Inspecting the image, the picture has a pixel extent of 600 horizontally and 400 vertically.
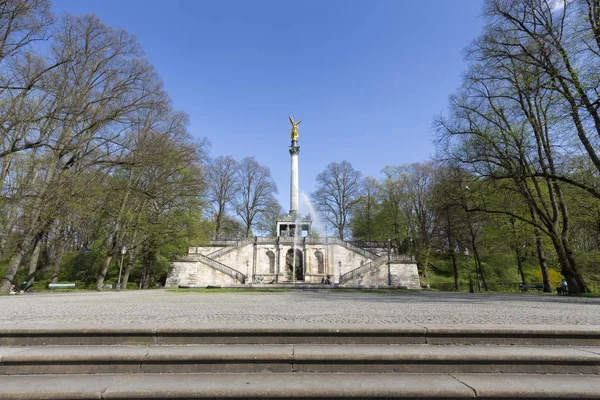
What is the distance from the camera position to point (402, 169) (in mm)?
43719

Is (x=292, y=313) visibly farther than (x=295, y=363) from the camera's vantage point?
Yes

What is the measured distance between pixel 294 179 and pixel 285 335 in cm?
3833

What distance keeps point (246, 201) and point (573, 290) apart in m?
40.0

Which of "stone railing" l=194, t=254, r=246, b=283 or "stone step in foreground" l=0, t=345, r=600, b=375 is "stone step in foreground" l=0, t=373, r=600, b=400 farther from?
"stone railing" l=194, t=254, r=246, b=283

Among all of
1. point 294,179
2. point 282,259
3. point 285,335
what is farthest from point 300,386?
point 294,179

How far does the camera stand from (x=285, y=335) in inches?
171

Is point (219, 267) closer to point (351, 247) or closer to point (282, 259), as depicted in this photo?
point (282, 259)

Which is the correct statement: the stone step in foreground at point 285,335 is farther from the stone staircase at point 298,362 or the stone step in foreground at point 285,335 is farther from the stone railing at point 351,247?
the stone railing at point 351,247

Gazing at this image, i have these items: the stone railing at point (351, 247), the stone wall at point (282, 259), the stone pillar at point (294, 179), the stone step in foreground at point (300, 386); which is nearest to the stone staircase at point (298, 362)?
the stone step in foreground at point (300, 386)

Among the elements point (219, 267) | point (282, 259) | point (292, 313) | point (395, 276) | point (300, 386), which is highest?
point (282, 259)

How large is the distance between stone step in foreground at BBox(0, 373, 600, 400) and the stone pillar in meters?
37.1

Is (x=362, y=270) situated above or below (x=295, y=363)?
above

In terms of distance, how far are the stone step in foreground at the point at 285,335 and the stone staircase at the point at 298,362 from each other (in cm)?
1

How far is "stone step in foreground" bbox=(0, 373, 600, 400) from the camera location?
305 cm
